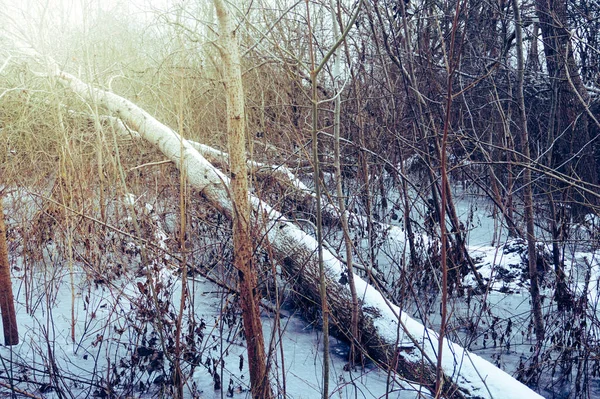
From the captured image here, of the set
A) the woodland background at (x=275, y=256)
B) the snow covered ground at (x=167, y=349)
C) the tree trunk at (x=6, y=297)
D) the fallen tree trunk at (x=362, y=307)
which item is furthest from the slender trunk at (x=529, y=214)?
the tree trunk at (x=6, y=297)

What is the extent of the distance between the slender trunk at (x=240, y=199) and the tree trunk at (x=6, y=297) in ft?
4.57

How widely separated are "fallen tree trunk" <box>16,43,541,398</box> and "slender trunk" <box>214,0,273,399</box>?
10 cm

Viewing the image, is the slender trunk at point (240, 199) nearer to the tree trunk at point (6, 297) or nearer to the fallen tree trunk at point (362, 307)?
the fallen tree trunk at point (362, 307)

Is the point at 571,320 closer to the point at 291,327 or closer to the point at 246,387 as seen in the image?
the point at 291,327

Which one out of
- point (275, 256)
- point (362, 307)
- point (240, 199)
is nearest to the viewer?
point (240, 199)

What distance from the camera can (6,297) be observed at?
9.34 feet

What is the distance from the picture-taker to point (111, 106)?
4.55m

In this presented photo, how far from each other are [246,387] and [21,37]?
11.2ft

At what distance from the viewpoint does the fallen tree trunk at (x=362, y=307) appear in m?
2.42

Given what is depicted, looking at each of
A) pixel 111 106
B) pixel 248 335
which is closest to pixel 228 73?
pixel 248 335

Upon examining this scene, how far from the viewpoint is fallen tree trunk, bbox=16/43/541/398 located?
2422 mm

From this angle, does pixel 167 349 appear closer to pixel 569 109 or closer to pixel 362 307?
pixel 362 307

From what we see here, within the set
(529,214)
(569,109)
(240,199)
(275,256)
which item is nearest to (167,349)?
(240,199)

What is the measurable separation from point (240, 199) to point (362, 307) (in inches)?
45.5
